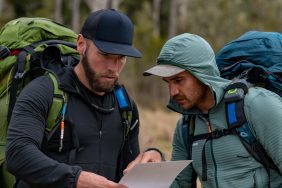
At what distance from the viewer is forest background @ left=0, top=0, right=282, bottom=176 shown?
23.9m

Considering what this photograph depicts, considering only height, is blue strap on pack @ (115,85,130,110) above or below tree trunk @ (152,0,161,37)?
above

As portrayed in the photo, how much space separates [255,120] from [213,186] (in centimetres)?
43

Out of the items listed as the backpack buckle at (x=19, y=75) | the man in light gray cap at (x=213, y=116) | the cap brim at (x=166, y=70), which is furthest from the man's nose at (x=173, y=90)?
the backpack buckle at (x=19, y=75)

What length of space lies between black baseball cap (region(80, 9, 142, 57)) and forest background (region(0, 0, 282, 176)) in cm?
1601

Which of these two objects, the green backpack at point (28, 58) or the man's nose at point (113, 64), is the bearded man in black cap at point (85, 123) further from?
the green backpack at point (28, 58)

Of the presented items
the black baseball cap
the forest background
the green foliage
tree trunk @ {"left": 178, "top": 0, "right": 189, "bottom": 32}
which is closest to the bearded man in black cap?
the black baseball cap

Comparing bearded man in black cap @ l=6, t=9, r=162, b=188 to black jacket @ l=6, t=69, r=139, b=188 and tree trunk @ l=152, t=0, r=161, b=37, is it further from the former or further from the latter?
tree trunk @ l=152, t=0, r=161, b=37

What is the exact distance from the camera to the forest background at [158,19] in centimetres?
2392

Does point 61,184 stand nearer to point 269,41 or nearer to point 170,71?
point 170,71

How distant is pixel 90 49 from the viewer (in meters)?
3.53

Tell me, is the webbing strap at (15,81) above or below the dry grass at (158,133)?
above

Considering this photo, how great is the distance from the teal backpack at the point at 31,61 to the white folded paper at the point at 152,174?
463 mm

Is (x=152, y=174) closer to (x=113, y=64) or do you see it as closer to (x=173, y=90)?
(x=173, y=90)

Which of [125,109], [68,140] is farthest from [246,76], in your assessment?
[68,140]
